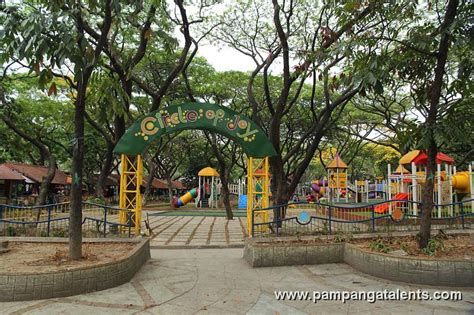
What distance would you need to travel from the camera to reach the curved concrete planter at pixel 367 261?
5797 millimetres

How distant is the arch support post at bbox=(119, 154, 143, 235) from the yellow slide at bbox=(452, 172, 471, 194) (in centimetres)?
1338

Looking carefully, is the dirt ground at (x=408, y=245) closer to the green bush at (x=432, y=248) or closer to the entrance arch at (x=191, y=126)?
the green bush at (x=432, y=248)

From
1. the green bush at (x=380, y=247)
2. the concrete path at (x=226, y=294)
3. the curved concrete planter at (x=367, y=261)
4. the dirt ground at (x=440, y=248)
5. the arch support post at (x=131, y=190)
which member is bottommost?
the concrete path at (x=226, y=294)

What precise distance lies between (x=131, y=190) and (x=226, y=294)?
283 inches

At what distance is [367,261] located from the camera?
6582 mm

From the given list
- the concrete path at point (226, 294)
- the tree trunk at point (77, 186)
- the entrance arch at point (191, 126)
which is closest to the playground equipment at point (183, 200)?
the entrance arch at point (191, 126)

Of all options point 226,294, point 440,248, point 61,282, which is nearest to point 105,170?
point 61,282

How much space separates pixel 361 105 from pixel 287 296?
64.2 feet

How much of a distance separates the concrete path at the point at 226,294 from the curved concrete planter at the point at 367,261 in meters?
0.19

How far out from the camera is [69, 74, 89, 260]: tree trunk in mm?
6285

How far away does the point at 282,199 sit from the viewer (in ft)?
40.0

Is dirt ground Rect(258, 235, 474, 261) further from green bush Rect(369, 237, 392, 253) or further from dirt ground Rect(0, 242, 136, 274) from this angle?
dirt ground Rect(0, 242, 136, 274)

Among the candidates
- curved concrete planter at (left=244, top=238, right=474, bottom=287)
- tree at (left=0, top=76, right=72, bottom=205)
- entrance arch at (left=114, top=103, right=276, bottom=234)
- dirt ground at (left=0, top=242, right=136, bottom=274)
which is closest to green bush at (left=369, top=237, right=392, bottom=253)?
curved concrete planter at (left=244, top=238, right=474, bottom=287)

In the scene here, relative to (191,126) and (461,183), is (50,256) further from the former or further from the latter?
(461,183)
